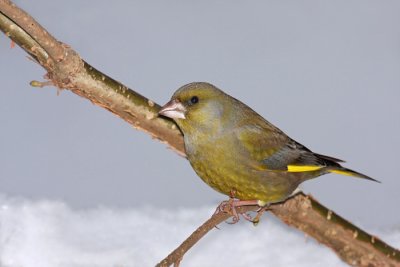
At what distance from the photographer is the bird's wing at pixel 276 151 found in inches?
114

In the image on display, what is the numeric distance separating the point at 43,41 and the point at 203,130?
2.31 feet

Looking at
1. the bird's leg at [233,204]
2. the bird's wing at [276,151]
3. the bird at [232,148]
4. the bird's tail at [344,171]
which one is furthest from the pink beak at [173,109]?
the bird's tail at [344,171]

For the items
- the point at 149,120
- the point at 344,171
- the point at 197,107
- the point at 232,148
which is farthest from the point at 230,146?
the point at 344,171

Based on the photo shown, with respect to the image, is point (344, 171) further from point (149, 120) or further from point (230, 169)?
point (149, 120)

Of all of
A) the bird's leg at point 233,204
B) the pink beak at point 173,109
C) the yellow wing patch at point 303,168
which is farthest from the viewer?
the yellow wing patch at point 303,168

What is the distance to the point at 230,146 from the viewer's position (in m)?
2.84

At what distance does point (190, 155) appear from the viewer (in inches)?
113

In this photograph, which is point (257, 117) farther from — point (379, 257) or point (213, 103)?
point (379, 257)

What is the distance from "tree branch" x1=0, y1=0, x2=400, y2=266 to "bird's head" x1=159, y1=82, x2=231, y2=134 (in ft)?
0.58

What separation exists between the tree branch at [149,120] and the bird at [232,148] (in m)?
Result: 0.11

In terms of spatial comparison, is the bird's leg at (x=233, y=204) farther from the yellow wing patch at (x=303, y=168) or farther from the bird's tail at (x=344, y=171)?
the bird's tail at (x=344, y=171)

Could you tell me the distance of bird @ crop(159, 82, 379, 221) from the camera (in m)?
2.80

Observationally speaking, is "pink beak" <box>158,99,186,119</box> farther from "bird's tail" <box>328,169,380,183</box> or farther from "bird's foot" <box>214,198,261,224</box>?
"bird's tail" <box>328,169,380,183</box>

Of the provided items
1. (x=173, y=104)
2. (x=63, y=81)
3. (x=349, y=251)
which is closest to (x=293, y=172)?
(x=349, y=251)
